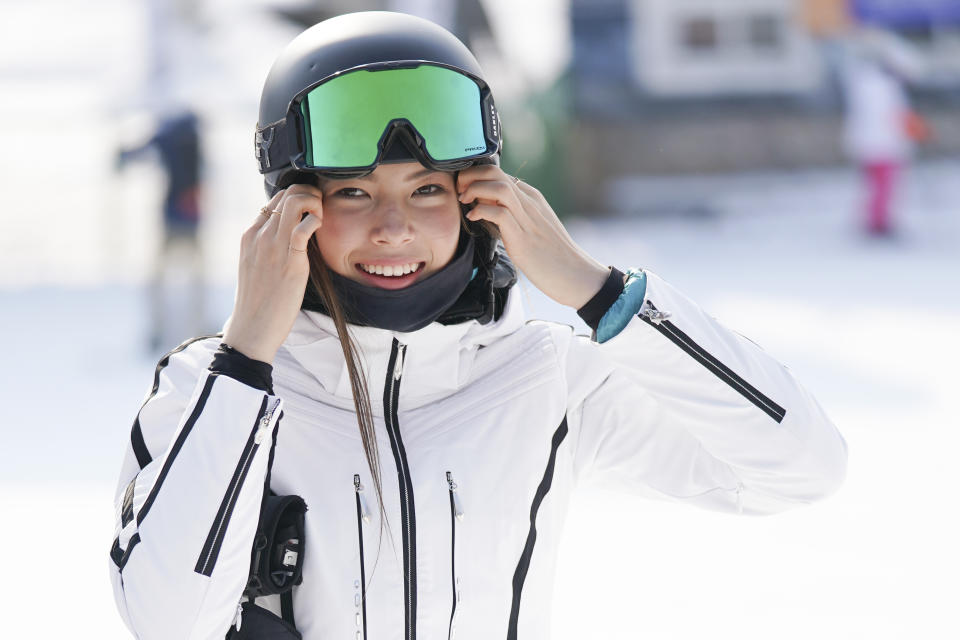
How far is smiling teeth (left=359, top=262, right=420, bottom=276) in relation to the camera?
182 centimetres

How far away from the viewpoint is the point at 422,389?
180 cm

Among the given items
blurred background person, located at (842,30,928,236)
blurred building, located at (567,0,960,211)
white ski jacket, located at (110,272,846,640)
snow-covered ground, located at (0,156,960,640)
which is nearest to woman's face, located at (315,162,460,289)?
white ski jacket, located at (110,272,846,640)

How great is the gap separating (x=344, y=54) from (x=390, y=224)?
0.30 m

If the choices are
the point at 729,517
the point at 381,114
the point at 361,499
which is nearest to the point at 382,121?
the point at 381,114

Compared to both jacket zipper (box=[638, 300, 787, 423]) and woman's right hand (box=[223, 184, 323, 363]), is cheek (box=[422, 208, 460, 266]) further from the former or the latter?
jacket zipper (box=[638, 300, 787, 423])

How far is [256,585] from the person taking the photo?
5.38 ft

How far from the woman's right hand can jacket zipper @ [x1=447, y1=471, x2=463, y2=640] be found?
12.8 inches

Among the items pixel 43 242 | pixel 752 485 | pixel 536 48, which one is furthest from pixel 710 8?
pixel 752 485

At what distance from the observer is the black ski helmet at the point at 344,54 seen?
1.85 meters

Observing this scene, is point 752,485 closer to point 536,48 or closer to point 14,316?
point 14,316

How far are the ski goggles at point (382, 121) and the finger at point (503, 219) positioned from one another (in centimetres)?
10

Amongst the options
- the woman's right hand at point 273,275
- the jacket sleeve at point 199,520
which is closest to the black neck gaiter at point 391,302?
the woman's right hand at point 273,275

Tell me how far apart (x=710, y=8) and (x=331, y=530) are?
13.0 meters

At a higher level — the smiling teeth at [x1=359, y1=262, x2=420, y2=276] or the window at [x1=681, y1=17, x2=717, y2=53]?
the smiling teeth at [x1=359, y1=262, x2=420, y2=276]
